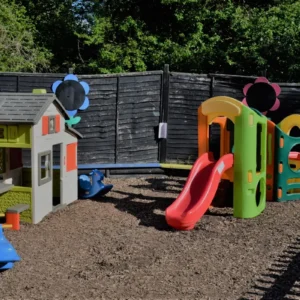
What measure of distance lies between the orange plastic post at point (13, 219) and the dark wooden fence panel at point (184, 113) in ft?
15.9

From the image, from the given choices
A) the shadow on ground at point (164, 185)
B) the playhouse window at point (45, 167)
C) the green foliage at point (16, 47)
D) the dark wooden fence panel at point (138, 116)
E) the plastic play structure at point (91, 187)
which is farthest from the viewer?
the green foliage at point (16, 47)

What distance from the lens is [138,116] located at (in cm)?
1075

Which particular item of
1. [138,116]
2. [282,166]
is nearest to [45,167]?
[282,166]

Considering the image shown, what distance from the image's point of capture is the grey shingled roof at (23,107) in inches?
270

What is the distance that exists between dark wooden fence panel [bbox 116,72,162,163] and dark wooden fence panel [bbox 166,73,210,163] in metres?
0.29

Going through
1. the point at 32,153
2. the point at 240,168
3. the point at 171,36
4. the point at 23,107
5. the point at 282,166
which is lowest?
the point at 282,166

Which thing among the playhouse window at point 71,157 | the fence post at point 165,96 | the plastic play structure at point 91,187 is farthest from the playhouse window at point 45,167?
the fence post at point 165,96

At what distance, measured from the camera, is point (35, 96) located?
293 inches

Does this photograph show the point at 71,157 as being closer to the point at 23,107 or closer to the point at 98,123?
the point at 23,107

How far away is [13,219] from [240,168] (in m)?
2.86

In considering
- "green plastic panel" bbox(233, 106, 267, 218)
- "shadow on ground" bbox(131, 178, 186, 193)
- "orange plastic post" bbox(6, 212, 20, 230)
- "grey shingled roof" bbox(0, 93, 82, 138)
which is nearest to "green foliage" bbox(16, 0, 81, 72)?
"shadow on ground" bbox(131, 178, 186, 193)

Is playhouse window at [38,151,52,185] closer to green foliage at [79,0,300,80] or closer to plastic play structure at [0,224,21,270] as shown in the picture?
plastic play structure at [0,224,21,270]

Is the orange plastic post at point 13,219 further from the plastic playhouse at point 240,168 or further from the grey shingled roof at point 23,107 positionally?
the plastic playhouse at point 240,168

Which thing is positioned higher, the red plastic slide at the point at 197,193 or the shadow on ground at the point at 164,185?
the red plastic slide at the point at 197,193
